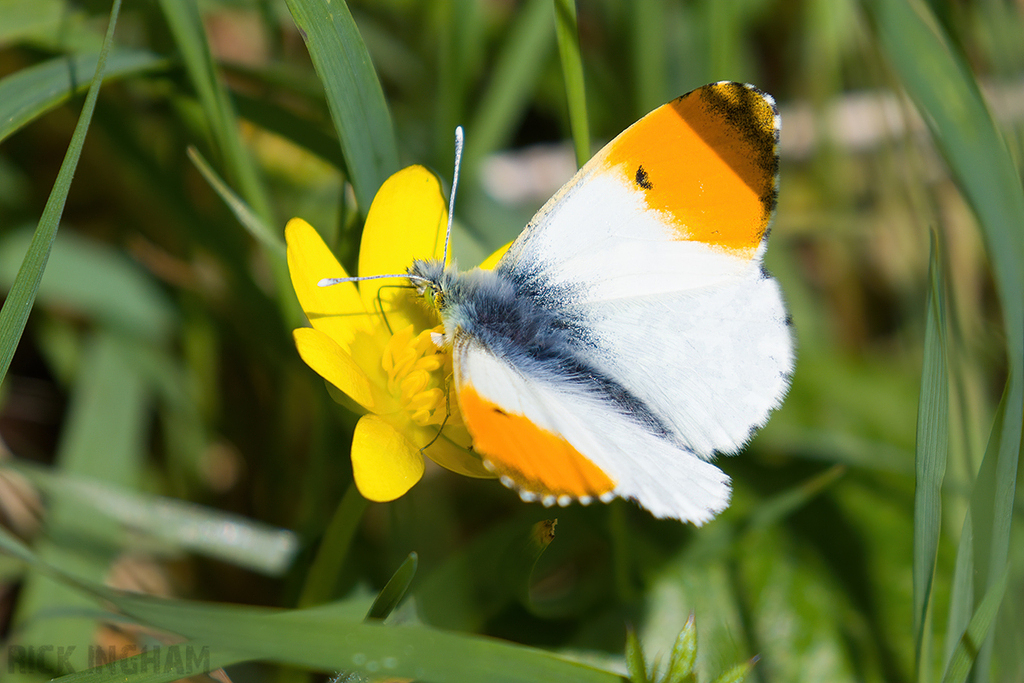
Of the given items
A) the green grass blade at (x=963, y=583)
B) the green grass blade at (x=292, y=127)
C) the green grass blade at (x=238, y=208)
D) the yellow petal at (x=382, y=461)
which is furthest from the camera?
the green grass blade at (x=292, y=127)

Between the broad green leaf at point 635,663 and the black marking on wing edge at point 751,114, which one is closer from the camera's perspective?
A: the broad green leaf at point 635,663

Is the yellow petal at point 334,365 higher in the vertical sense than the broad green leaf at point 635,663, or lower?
higher

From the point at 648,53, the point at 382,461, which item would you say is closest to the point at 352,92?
the point at 382,461

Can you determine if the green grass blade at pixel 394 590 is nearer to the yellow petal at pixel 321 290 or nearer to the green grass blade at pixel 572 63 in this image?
the yellow petal at pixel 321 290

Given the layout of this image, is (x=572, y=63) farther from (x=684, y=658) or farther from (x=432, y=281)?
(x=684, y=658)

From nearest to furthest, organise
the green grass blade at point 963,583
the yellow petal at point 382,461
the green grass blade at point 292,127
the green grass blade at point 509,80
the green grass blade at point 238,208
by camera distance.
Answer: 1. the yellow petal at point 382,461
2. the green grass blade at point 963,583
3. the green grass blade at point 238,208
4. the green grass blade at point 292,127
5. the green grass blade at point 509,80


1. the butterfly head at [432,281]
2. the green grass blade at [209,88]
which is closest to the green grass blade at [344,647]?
the butterfly head at [432,281]

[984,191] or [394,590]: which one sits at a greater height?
[984,191]

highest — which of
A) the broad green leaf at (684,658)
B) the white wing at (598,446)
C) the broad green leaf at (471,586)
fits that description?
the white wing at (598,446)
